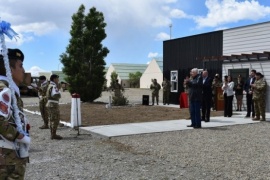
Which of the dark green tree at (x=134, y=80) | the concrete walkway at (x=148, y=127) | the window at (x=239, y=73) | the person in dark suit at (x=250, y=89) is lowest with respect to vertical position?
the concrete walkway at (x=148, y=127)

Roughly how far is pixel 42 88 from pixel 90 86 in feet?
40.7

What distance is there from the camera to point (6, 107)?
9.50 feet

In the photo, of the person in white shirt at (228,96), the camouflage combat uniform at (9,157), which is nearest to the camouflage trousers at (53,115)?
the camouflage combat uniform at (9,157)

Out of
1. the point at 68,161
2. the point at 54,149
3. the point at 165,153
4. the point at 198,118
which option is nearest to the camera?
the point at 68,161

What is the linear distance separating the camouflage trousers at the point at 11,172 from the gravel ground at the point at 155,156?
2.87 metres

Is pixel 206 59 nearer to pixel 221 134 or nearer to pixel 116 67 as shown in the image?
pixel 221 134

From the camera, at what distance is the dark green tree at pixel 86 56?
24.2m

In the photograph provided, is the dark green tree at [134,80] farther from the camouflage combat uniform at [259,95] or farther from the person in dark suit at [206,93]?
the person in dark suit at [206,93]

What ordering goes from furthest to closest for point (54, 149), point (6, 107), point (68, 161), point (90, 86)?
point (90, 86), point (54, 149), point (68, 161), point (6, 107)

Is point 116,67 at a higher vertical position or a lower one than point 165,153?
higher

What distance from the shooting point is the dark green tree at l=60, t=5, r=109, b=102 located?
24250mm

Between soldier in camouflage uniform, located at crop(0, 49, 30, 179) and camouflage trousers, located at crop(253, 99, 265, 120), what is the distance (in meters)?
11.3

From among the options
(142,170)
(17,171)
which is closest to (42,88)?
(142,170)

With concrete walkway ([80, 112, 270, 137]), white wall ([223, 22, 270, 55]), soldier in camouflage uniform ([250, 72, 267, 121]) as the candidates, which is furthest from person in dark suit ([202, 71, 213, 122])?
white wall ([223, 22, 270, 55])
